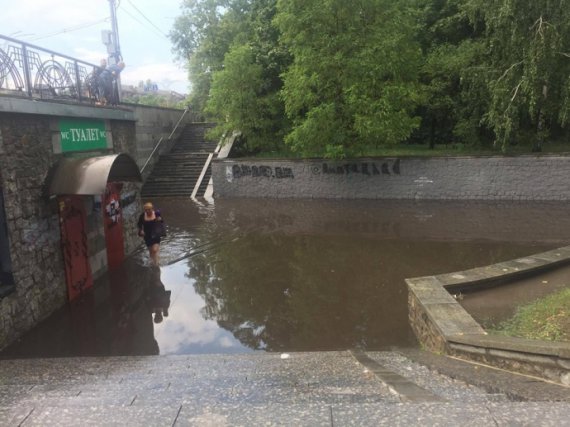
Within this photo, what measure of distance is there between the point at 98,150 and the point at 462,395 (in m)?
7.81

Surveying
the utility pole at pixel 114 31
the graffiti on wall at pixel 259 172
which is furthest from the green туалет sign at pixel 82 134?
the utility pole at pixel 114 31

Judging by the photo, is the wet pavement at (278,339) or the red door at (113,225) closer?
the wet pavement at (278,339)

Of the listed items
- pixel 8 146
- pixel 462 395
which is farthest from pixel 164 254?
pixel 462 395

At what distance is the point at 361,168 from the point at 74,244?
11901 mm

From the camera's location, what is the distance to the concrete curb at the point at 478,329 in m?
4.24

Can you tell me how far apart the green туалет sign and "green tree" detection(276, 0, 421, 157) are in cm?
856

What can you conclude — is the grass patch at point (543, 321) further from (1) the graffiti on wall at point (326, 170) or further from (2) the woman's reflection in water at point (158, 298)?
(1) the graffiti on wall at point (326, 170)

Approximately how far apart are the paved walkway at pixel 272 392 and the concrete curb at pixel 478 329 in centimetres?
18

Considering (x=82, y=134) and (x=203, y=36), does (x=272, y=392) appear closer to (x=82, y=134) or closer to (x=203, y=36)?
(x=82, y=134)

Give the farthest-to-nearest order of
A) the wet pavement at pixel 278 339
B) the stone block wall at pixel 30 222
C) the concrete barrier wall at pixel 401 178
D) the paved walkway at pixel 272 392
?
the concrete barrier wall at pixel 401 178, the stone block wall at pixel 30 222, the wet pavement at pixel 278 339, the paved walkway at pixel 272 392

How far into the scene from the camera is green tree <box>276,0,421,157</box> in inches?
626

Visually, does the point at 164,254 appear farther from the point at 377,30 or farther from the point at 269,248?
the point at 377,30

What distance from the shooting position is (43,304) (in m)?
7.12

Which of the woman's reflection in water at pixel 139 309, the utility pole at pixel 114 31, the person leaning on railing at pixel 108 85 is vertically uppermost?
the utility pole at pixel 114 31
